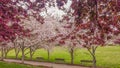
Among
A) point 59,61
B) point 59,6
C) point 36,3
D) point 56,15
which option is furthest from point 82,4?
point 56,15

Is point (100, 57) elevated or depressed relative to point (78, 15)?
depressed

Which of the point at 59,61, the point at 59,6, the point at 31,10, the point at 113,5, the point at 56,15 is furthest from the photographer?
the point at 56,15

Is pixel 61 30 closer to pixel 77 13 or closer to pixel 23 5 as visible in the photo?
pixel 23 5

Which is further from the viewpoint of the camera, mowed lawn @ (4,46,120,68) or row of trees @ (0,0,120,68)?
mowed lawn @ (4,46,120,68)

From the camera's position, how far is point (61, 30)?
1332 inches

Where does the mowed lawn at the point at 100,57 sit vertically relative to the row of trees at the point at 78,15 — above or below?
below

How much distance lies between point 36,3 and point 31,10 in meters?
0.93

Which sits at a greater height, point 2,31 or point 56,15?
point 56,15

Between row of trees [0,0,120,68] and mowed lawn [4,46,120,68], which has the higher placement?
row of trees [0,0,120,68]

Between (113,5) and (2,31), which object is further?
(2,31)

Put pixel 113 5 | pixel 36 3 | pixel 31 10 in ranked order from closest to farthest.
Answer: pixel 113 5 → pixel 36 3 → pixel 31 10

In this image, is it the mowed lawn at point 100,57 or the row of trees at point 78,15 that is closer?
the row of trees at point 78,15

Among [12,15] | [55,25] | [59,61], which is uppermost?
[55,25]

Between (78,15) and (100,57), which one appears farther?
(100,57)
